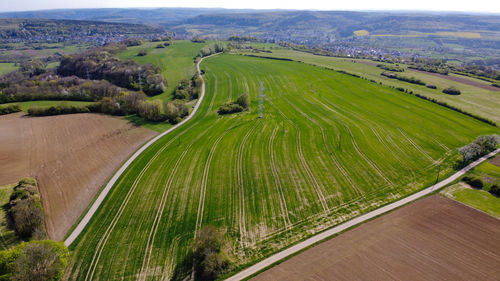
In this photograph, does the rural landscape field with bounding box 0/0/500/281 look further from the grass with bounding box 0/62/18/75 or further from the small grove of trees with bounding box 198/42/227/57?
the small grove of trees with bounding box 198/42/227/57

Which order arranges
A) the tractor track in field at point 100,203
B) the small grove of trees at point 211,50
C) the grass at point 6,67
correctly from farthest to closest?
the small grove of trees at point 211,50
the grass at point 6,67
the tractor track in field at point 100,203

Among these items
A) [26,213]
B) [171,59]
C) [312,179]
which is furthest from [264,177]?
[171,59]

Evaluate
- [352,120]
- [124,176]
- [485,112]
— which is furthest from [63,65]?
[485,112]

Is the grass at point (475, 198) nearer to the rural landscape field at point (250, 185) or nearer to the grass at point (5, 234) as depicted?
the rural landscape field at point (250, 185)

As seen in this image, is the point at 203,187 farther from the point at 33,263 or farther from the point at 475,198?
the point at 475,198

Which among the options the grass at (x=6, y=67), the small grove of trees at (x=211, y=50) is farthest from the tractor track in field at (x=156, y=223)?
the grass at (x=6, y=67)
